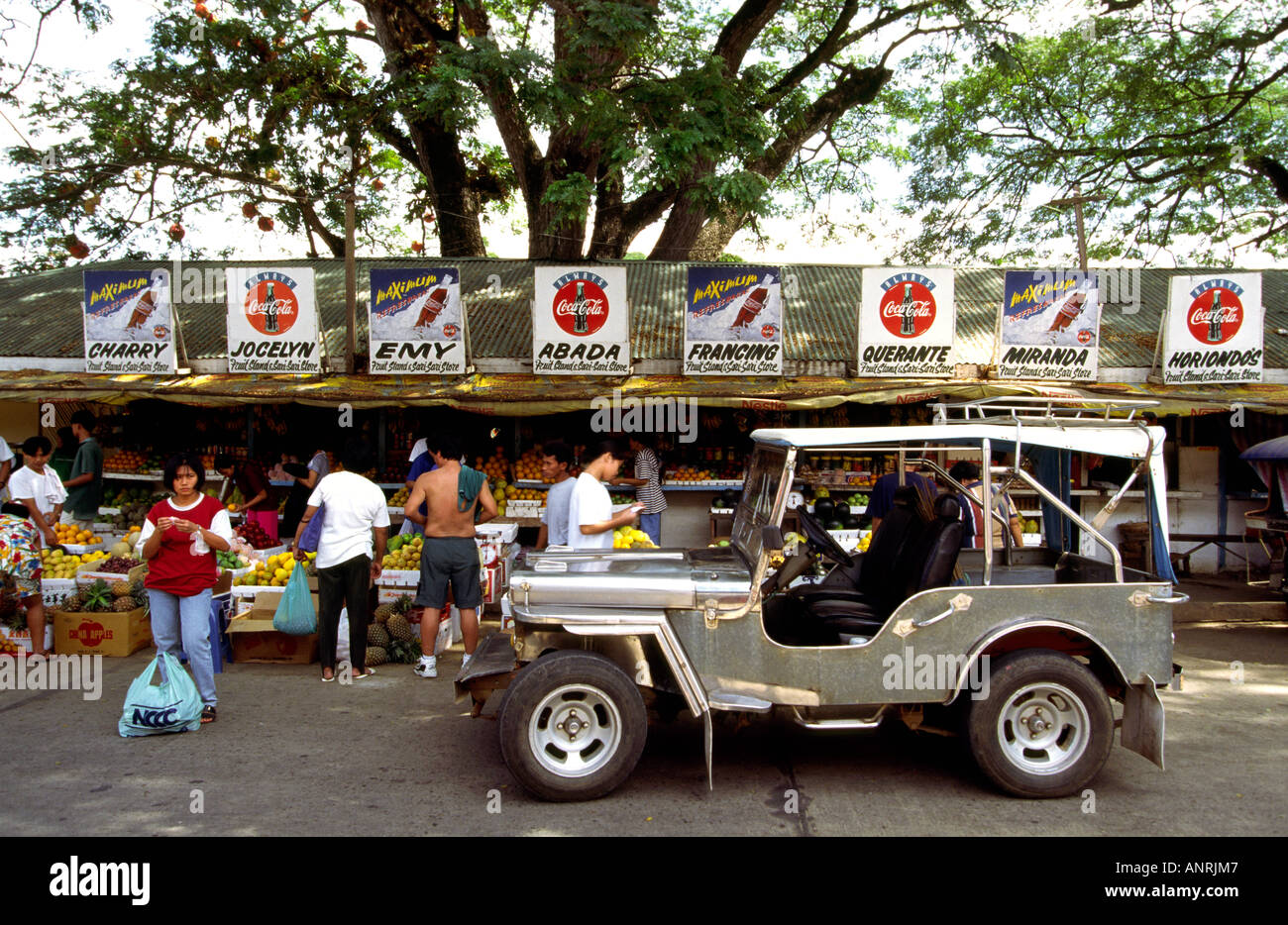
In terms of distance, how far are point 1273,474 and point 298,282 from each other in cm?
1228

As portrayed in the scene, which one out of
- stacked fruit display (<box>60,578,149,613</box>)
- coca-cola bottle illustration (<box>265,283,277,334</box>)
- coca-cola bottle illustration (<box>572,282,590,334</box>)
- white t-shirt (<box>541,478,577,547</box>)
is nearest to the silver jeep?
white t-shirt (<box>541,478,577,547</box>)

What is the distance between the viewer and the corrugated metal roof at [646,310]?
12.6 m

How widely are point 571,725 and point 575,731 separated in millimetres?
40

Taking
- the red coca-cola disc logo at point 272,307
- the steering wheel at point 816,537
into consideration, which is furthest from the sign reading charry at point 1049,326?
the red coca-cola disc logo at point 272,307

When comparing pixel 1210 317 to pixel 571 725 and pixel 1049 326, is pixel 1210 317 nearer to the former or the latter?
pixel 1049 326

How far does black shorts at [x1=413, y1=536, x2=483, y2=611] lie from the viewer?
7.14 meters

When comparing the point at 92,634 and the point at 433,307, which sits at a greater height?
the point at 433,307

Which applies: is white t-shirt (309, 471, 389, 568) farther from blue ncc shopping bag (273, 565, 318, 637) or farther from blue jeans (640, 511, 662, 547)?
blue jeans (640, 511, 662, 547)

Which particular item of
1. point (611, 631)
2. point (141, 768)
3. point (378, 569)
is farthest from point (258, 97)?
point (611, 631)

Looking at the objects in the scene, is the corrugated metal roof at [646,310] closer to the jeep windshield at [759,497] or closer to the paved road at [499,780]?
the jeep windshield at [759,497]

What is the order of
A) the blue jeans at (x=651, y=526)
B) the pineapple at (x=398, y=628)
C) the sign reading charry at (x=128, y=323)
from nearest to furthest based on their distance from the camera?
the pineapple at (x=398, y=628)
the blue jeans at (x=651, y=526)
the sign reading charry at (x=128, y=323)

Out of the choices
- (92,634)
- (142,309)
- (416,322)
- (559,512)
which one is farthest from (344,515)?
(142,309)

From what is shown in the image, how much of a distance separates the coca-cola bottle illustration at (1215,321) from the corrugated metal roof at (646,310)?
3.57 ft

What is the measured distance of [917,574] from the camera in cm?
533
